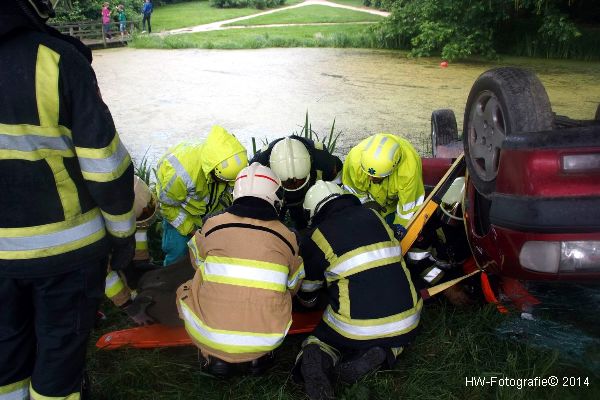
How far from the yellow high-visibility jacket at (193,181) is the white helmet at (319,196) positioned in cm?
71

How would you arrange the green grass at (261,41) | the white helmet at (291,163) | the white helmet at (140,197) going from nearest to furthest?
the white helmet at (140,197), the white helmet at (291,163), the green grass at (261,41)

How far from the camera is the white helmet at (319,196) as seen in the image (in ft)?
9.18

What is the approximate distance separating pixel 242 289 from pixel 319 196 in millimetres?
763

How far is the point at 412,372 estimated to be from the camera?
8.80ft

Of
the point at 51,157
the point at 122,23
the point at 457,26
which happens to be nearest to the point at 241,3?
the point at 122,23

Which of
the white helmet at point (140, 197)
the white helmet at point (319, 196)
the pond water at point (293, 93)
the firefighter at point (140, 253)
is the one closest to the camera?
the white helmet at point (319, 196)

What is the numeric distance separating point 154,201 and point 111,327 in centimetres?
93

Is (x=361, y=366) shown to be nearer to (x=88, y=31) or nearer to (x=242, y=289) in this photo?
(x=242, y=289)

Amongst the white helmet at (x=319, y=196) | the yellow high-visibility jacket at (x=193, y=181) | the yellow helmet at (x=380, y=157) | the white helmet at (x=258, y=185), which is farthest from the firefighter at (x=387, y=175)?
the white helmet at (x=258, y=185)

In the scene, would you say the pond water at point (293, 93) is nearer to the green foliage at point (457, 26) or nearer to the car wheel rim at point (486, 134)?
the green foliage at point (457, 26)

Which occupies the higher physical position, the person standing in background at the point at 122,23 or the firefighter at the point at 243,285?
the person standing in background at the point at 122,23

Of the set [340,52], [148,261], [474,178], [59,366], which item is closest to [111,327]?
[148,261]

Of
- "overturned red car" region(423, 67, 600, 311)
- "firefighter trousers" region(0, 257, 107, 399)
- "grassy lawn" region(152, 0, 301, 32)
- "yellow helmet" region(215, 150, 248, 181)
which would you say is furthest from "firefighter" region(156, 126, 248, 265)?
"grassy lawn" region(152, 0, 301, 32)

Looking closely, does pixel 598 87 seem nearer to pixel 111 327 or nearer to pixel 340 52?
pixel 340 52
